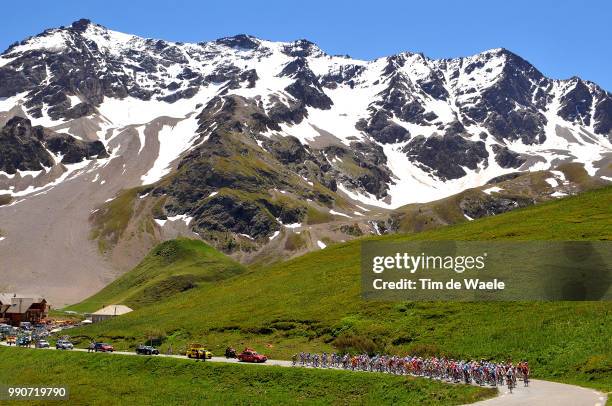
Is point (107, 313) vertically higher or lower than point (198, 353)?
higher

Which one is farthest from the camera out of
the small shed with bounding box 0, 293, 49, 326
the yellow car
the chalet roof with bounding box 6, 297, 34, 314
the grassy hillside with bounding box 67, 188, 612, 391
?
the chalet roof with bounding box 6, 297, 34, 314

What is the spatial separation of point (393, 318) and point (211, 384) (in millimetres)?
29962

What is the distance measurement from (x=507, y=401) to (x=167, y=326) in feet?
255

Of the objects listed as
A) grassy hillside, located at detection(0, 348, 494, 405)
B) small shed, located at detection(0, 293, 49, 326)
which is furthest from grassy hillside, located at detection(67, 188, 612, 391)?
small shed, located at detection(0, 293, 49, 326)

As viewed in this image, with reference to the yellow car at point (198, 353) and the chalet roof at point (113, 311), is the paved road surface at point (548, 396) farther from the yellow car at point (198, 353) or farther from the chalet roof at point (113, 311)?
the chalet roof at point (113, 311)

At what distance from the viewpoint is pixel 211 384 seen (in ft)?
241

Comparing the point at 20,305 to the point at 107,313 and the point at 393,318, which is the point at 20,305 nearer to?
the point at 107,313

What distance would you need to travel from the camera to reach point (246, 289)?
136m

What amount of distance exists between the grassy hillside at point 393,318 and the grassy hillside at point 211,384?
13.1 metres

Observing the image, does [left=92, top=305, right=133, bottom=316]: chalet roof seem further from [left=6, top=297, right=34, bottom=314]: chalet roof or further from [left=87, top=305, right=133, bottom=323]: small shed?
[left=6, top=297, right=34, bottom=314]: chalet roof

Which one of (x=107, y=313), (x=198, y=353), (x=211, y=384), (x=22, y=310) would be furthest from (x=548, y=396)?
(x=22, y=310)

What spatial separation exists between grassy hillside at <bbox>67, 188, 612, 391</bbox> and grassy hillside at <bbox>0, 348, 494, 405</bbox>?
517 inches

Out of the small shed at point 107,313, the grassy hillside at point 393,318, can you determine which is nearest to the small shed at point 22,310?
the small shed at point 107,313

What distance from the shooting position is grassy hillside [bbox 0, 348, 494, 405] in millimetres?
58469
